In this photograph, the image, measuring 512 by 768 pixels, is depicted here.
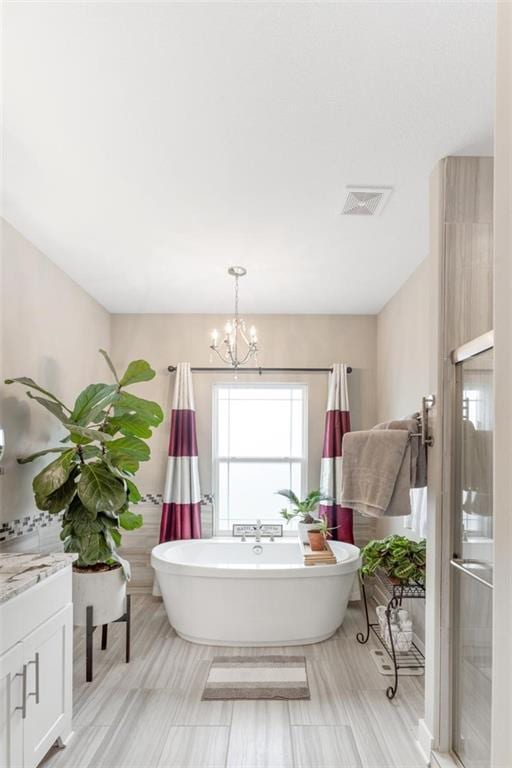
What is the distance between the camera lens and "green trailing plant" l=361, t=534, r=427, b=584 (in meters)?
3.09

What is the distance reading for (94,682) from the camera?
3.17m

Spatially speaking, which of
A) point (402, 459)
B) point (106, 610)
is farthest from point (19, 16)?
point (106, 610)

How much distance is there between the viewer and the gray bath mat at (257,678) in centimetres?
305

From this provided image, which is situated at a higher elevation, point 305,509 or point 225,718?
point 305,509

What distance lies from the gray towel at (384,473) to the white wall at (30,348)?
6.37ft

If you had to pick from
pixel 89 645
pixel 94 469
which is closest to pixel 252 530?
pixel 89 645

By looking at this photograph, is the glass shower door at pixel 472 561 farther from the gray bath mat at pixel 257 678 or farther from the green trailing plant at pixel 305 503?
the green trailing plant at pixel 305 503

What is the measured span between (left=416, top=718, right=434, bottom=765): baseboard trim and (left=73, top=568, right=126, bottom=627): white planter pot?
1.80 metres

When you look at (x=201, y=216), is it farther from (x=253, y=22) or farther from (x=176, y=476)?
(x=176, y=476)

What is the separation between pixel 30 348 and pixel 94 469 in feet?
2.84

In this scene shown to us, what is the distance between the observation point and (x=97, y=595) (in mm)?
3279

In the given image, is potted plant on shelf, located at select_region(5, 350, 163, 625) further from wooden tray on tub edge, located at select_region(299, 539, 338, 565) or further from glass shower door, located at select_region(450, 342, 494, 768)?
glass shower door, located at select_region(450, 342, 494, 768)

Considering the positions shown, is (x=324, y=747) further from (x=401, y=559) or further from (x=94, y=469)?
(x=94, y=469)

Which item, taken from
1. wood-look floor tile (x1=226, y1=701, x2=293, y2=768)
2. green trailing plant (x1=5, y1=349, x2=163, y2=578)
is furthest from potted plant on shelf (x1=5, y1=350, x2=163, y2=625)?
wood-look floor tile (x1=226, y1=701, x2=293, y2=768)
